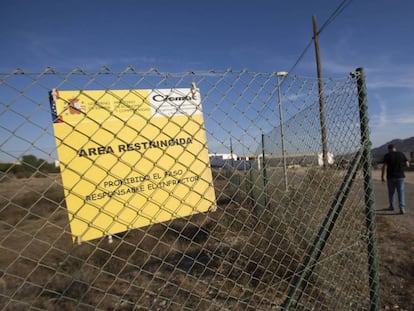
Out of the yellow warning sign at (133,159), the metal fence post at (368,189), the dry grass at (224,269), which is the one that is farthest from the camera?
the metal fence post at (368,189)

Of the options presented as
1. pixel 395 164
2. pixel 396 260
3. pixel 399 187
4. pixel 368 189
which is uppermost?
pixel 395 164

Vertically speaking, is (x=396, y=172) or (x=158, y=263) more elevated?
(x=396, y=172)

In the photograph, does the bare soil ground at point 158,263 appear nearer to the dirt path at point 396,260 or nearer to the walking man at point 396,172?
the dirt path at point 396,260

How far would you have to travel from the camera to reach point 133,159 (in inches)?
71.2

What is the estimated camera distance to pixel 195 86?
5.85 ft

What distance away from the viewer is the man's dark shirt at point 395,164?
249 inches

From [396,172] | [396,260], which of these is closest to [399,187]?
[396,172]

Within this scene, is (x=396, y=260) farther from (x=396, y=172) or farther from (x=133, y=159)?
(x=133, y=159)

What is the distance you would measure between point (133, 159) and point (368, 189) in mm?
2160

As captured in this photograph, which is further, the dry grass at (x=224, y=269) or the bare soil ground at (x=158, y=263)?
the bare soil ground at (x=158, y=263)

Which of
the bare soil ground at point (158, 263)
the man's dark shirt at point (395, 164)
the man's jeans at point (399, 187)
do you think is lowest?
the bare soil ground at point (158, 263)

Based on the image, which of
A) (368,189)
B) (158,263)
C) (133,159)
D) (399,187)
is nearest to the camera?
(133,159)

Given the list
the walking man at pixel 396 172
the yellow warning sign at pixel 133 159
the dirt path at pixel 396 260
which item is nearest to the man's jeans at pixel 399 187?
the walking man at pixel 396 172

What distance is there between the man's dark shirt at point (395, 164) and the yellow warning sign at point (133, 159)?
6249mm
